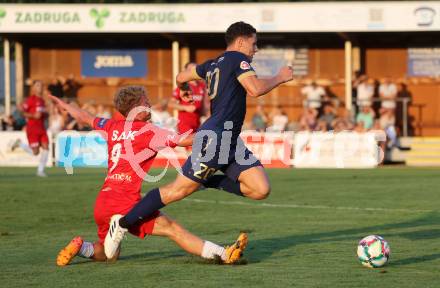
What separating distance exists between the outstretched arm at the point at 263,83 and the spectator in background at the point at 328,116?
66.0 feet

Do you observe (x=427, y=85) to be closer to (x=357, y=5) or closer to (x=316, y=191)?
(x=357, y=5)

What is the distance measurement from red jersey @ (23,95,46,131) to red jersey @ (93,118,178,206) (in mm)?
14026

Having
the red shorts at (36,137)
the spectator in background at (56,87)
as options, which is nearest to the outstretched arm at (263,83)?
the red shorts at (36,137)

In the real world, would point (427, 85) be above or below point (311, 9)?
below

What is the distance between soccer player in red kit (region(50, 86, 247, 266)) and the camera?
31.4 feet

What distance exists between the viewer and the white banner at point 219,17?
30.9 metres

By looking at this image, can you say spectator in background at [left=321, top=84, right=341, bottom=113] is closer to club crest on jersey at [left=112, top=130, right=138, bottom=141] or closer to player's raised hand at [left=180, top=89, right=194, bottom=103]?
player's raised hand at [left=180, top=89, right=194, bottom=103]

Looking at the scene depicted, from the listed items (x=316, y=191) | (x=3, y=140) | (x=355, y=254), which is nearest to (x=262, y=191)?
(x=355, y=254)

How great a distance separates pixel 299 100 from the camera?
32.9 metres

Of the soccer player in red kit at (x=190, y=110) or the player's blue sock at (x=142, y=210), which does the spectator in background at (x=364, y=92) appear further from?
the player's blue sock at (x=142, y=210)

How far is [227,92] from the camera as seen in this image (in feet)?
31.5

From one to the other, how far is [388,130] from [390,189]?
9795 mm

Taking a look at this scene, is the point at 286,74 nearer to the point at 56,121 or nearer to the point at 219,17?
the point at 56,121

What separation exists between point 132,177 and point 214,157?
81cm
